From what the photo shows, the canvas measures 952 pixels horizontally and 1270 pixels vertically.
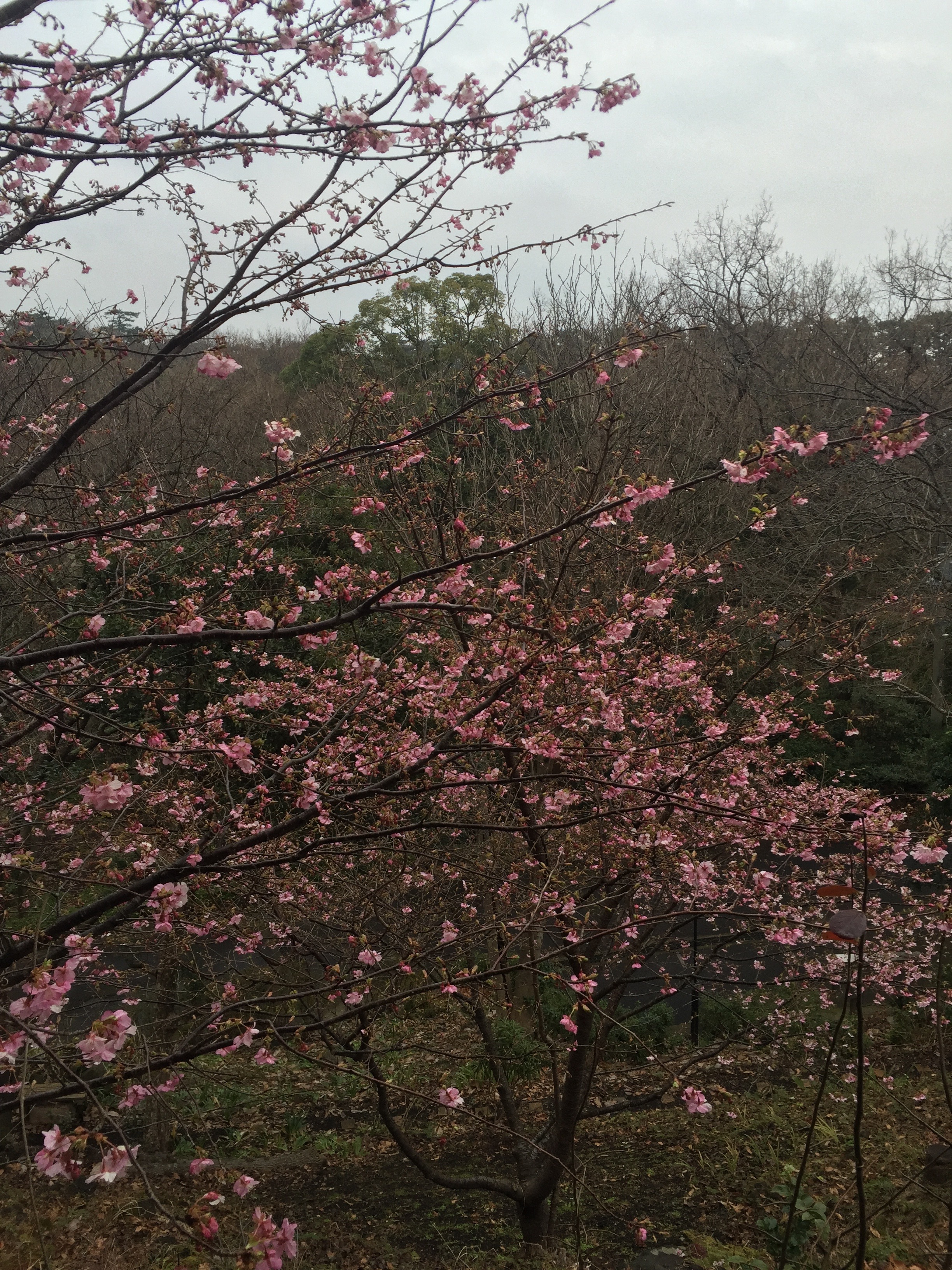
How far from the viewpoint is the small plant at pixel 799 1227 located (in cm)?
318

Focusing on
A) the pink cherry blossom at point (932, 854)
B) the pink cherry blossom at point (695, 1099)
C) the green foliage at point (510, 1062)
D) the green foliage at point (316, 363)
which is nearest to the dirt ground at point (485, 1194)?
the green foliage at point (510, 1062)

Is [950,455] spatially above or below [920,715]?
above

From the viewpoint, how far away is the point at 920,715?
48.7ft

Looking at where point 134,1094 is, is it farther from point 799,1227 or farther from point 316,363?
point 316,363

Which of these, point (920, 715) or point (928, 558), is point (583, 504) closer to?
point (928, 558)

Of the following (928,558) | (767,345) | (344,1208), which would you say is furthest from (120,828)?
(767,345)

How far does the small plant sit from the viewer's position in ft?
10.4

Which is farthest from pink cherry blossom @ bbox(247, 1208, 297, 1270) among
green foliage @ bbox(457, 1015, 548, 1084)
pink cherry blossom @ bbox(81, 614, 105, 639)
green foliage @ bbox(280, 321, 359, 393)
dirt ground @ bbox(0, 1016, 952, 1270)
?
green foliage @ bbox(280, 321, 359, 393)

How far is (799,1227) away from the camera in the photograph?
347 centimetres

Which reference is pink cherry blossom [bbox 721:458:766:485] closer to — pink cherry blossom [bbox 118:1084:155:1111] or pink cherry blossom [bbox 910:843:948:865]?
pink cherry blossom [bbox 910:843:948:865]

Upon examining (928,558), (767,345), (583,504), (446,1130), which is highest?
(767,345)

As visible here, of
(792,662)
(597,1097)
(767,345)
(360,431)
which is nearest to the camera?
(597,1097)

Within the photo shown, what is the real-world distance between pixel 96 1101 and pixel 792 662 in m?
10.5

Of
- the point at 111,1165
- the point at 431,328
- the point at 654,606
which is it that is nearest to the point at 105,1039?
the point at 111,1165
